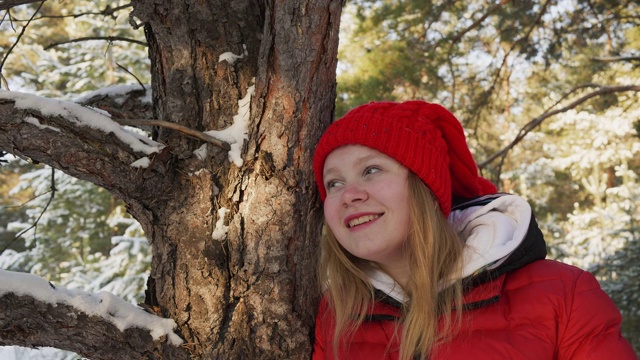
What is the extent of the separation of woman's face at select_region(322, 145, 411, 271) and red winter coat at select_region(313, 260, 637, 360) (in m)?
0.31

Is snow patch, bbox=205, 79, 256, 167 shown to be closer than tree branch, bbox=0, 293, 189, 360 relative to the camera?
No

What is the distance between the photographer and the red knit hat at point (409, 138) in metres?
1.86

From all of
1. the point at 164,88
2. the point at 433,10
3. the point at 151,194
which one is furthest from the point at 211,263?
the point at 433,10

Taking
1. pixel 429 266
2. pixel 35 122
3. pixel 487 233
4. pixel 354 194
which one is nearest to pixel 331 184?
pixel 354 194

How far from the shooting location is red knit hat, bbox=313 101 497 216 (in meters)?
1.86

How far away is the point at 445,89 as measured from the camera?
28.0 ft

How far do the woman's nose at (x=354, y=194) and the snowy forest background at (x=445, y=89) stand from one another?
3.15 feet

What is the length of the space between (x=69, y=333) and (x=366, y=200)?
95cm

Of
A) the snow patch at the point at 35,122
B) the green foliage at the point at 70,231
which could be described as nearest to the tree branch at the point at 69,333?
the snow patch at the point at 35,122

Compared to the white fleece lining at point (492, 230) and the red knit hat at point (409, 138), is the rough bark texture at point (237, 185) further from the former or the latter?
the white fleece lining at point (492, 230)

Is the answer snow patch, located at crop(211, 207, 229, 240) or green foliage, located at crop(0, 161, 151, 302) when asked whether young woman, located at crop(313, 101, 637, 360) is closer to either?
snow patch, located at crop(211, 207, 229, 240)

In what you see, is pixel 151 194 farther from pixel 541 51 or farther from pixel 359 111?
pixel 541 51

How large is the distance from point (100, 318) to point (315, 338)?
0.66m

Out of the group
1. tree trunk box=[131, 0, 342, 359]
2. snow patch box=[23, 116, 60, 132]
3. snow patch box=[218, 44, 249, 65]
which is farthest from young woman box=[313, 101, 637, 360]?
snow patch box=[23, 116, 60, 132]
